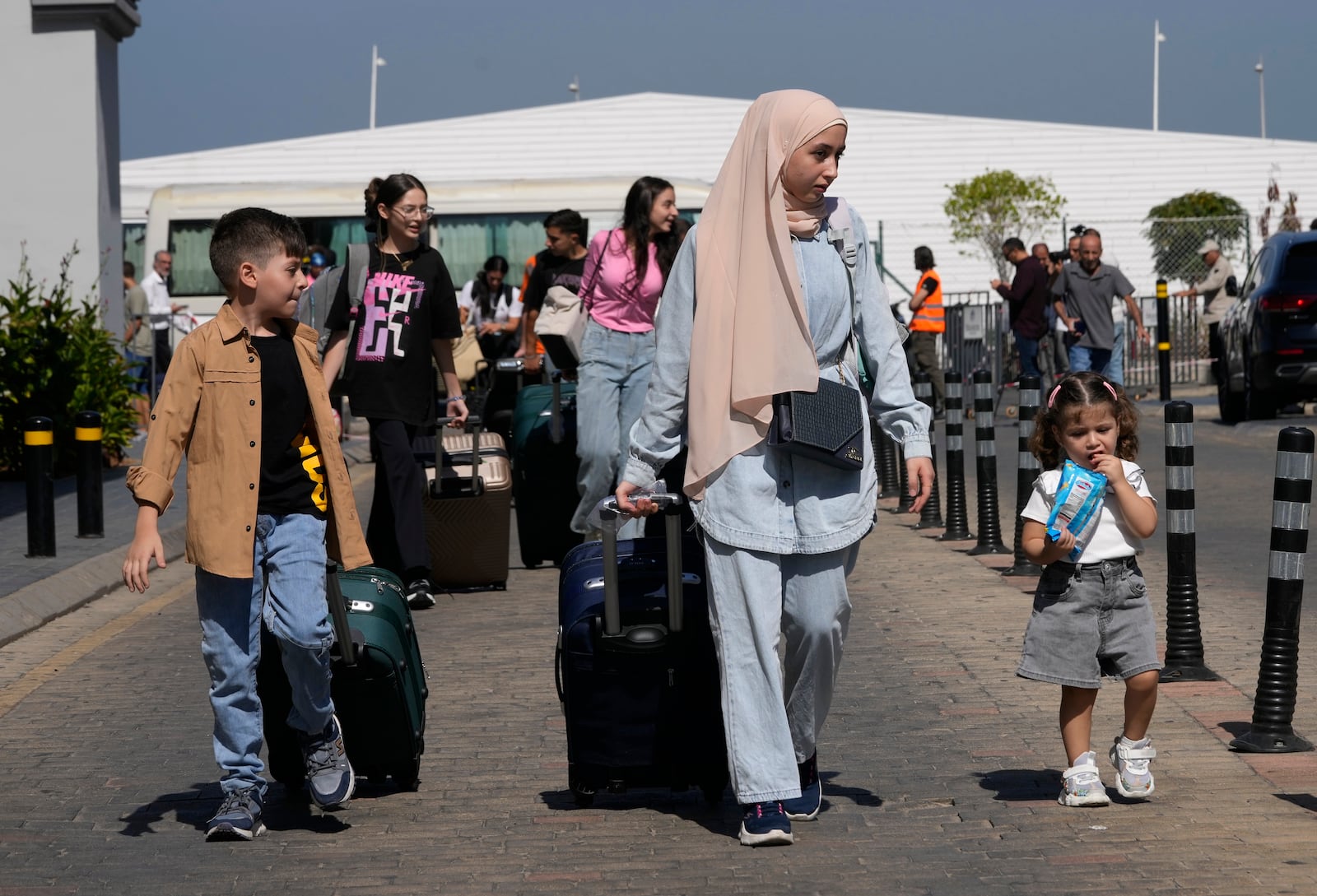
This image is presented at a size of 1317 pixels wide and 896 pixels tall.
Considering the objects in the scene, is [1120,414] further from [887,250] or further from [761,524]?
[887,250]

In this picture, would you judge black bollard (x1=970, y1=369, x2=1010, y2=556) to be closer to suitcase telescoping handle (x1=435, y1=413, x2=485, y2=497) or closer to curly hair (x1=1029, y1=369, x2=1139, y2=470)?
suitcase telescoping handle (x1=435, y1=413, x2=485, y2=497)

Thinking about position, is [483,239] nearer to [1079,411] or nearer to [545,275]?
[545,275]

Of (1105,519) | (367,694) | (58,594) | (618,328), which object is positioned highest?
(618,328)

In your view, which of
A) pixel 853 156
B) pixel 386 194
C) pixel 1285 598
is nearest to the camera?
pixel 1285 598

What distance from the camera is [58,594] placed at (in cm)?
1011

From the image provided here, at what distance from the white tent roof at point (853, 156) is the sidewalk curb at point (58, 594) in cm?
4874

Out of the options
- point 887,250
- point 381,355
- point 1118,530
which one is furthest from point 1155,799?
point 887,250

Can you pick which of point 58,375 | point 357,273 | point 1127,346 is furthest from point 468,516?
point 1127,346

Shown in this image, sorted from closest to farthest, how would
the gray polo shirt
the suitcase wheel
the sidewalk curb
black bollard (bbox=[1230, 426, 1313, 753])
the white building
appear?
the suitcase wheel < black bollard (bbox=[1230, 426, 1313, 753]) < the sidewalk curb < the gray polo shirt < the white building

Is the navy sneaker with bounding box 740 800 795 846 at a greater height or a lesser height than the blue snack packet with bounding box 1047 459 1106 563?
lesser

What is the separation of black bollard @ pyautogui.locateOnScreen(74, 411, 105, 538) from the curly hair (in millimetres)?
7522

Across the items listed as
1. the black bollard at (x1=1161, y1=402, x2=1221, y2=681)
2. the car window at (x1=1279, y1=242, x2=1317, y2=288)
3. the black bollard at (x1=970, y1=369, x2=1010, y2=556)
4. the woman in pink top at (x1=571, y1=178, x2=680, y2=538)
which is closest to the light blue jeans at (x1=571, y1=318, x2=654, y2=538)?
the woman in pink top at (x1=571, y1=178, x2=680, y2=538)

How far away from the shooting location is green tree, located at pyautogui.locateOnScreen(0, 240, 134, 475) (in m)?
16.0

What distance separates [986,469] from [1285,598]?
4896 mm
